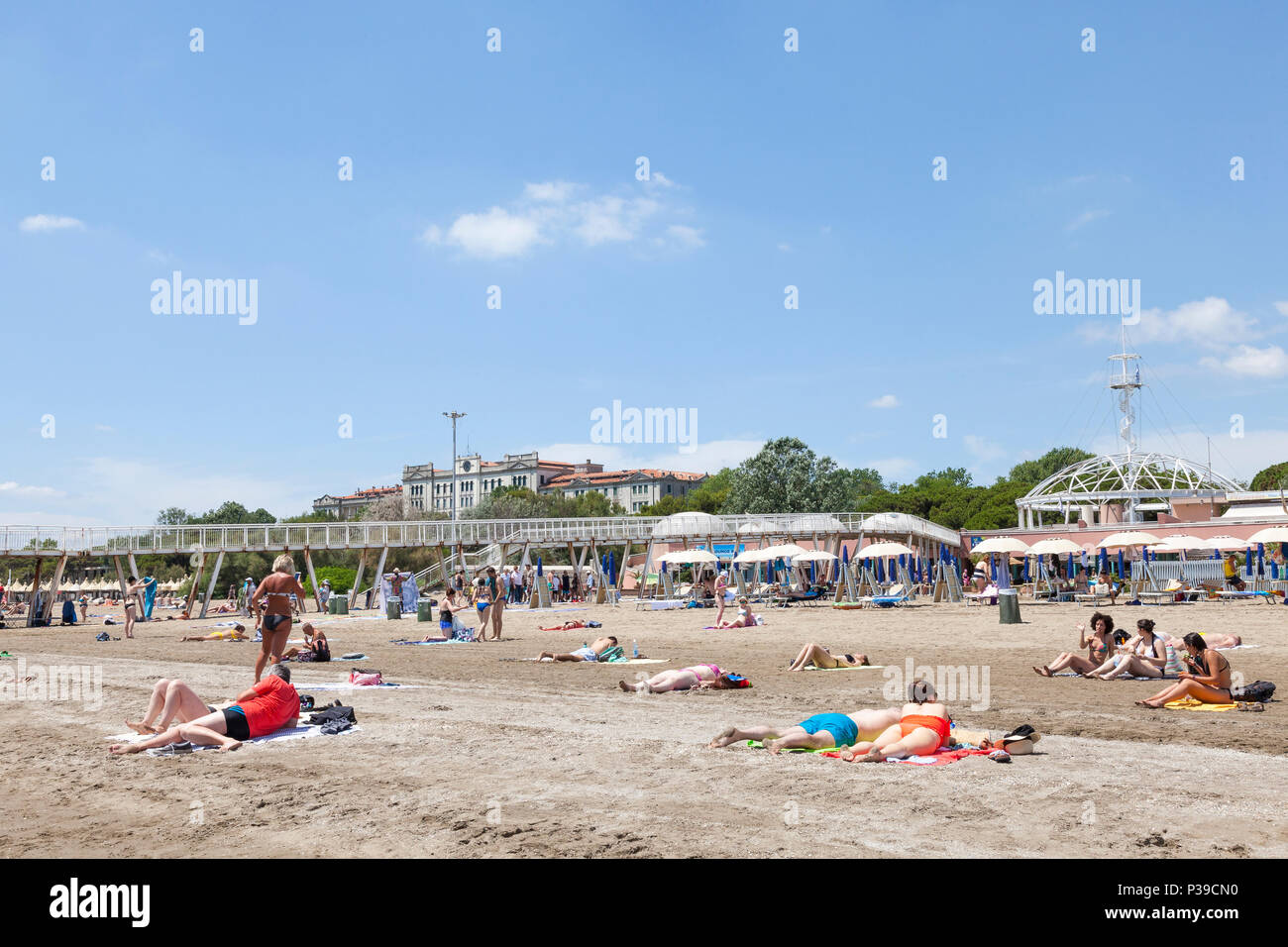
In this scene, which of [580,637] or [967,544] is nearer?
[580,637]

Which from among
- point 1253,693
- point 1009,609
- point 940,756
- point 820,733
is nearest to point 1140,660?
point 1253,693

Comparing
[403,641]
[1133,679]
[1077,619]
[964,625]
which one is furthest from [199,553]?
[1133,679]

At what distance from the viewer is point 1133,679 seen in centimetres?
1189

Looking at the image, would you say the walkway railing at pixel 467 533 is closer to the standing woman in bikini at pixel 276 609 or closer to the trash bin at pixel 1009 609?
the trash bin at pixel 1009 609

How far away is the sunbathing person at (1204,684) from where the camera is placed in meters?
9.50

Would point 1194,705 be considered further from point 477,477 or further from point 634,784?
point 477,477

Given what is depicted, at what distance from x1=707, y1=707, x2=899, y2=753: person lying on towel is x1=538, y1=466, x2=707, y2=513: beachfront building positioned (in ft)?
405

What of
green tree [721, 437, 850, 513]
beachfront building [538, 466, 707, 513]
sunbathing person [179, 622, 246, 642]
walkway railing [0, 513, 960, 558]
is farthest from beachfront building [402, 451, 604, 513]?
sunbathing person [179, 622, 246, 642]

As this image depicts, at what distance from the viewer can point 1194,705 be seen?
Result: 9.46 meters

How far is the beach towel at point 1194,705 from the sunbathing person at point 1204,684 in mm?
35

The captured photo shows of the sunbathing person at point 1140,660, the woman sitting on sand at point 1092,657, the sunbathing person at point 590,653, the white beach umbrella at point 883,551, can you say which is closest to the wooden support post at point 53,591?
the sunbathing person at point 590,653
